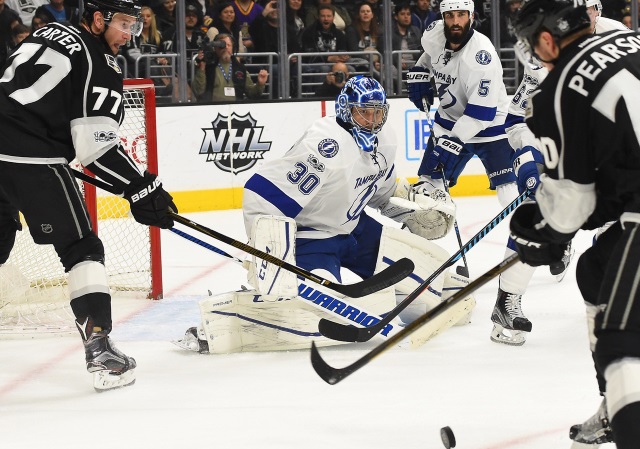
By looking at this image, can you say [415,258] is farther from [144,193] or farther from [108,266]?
[108,266]

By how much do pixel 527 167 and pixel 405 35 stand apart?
4.30m

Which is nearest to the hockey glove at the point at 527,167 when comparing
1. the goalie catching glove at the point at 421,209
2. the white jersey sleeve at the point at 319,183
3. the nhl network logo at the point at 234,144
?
the goalie catching glove at the point at 421,209

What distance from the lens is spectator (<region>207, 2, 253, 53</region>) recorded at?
7.08 meters

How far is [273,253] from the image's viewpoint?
10.4ft

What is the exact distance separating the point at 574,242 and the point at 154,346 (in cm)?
276

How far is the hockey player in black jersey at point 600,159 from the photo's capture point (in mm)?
1763

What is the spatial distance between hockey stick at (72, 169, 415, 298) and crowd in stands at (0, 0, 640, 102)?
11.6ft

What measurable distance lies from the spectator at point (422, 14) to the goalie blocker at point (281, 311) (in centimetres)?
464

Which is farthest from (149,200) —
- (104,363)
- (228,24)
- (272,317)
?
(228,24)

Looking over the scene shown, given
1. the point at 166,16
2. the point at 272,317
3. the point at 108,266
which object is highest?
the point at 166,16

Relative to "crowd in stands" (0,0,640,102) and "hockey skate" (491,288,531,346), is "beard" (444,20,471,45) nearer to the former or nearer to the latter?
"hockey skate" (491,288,531,346)

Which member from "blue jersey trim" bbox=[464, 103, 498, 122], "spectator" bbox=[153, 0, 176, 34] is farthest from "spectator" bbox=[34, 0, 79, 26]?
"blue jersey trim" bbox=[464, 103, 498, 122]

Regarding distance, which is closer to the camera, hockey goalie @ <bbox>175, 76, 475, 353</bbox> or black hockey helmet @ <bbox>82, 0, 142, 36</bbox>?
black hockey helmet @ <bbox>82, 0, 142, 36</bbox>

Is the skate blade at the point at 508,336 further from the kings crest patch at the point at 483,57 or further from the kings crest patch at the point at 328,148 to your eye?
the kings crest patch at the point at 483,57
